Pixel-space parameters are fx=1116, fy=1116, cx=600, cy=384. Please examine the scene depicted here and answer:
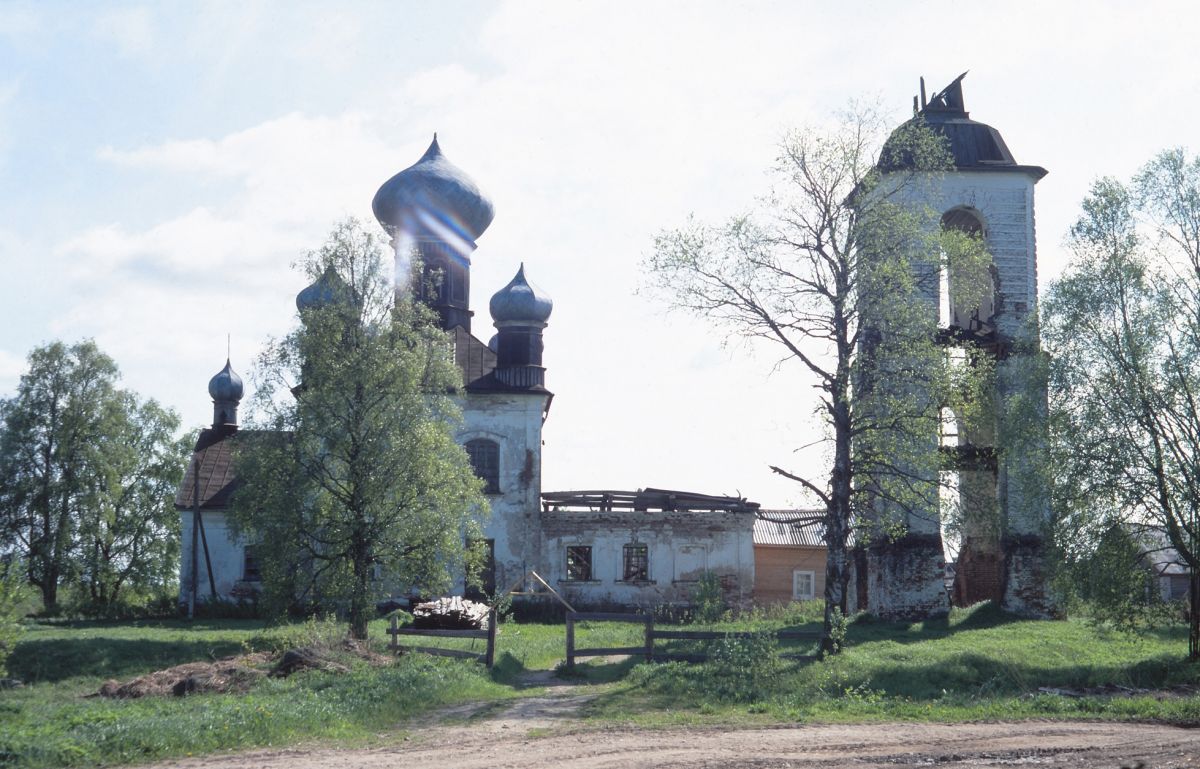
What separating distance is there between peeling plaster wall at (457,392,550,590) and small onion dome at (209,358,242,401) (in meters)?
12.7

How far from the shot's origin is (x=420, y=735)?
38.4ft

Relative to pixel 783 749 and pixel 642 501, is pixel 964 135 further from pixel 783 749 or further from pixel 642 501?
pixel 783 749

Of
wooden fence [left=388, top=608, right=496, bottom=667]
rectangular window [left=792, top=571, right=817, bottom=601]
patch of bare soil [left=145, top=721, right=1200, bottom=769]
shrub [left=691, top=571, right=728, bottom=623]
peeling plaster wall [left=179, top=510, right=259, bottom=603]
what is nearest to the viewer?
patch of bare soil [left=145, top=721, right=1200, bottom=769]

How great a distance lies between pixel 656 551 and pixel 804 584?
15.5 metres

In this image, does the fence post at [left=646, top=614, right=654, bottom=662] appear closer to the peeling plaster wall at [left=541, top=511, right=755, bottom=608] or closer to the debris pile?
the debris pile

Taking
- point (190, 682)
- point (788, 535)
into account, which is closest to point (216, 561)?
point (190, 682)

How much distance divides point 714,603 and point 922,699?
1410 cm

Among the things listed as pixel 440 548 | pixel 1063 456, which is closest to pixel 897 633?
pixel 1063 456

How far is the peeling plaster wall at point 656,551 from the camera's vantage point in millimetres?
30984

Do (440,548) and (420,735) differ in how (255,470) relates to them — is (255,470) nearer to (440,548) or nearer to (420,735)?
(440,548)

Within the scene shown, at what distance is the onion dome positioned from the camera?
2675cm

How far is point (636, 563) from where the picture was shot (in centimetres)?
3130

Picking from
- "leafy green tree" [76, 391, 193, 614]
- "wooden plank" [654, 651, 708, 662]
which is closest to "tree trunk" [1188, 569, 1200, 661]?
"wooden plank" [654, 651, 708, 662]

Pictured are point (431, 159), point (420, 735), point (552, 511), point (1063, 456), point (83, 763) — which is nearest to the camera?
point (83, 763)
